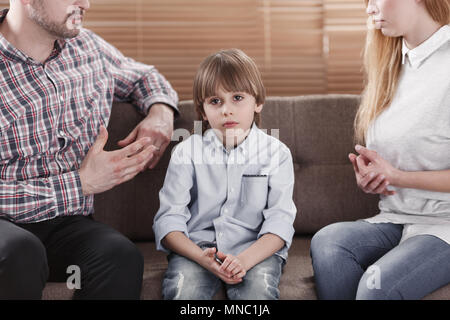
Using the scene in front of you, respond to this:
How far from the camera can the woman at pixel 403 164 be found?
4.05ft

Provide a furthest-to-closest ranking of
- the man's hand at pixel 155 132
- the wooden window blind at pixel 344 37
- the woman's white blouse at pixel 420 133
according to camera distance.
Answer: the wooden window blind at pixel 344 37, the man's hand at pixel 155 132, the woman's white blouse at pixel 420 133

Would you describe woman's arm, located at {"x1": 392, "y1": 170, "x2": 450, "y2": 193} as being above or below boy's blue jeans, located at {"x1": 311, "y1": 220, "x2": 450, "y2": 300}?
above

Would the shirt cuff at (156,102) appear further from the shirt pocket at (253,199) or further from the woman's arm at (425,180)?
the woman's arm at (425,180)

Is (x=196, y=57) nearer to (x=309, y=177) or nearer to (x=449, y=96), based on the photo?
(x=309, y=177)

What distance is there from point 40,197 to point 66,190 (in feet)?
0.23

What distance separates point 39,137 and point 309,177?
0.86 meters

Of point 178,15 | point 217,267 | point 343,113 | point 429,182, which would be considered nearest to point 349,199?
point 343,113

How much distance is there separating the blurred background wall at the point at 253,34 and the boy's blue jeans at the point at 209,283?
104cm

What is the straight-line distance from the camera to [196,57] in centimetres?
211

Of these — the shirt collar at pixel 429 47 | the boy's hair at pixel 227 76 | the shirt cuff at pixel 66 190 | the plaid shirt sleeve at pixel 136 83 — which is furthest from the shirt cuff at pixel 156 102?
the shirt collar at pixel 429 47

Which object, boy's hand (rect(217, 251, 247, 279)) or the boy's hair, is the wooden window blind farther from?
boy's hand (rect(217, 251, 247, 279))

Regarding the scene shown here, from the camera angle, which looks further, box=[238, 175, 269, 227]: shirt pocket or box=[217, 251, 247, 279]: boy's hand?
box=[238, 175, 269, 227]: shirt pocket

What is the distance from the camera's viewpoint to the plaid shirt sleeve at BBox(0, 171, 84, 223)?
4.26 ft

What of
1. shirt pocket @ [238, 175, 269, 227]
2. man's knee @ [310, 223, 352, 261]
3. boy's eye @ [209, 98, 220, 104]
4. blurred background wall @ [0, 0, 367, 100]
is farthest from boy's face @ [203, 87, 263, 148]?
blurred background wall @ [0, 0, 367, 100]
